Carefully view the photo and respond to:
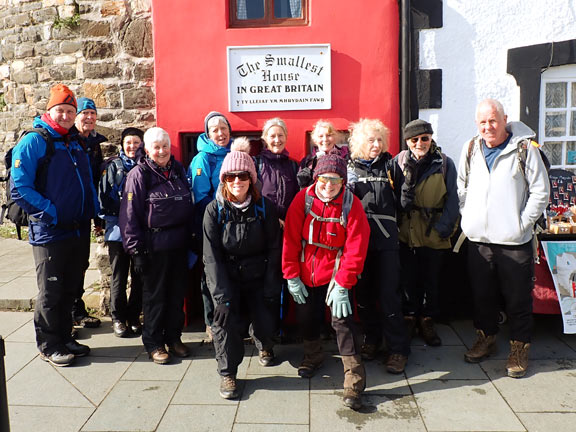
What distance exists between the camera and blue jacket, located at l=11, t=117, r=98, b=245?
11.7 ft

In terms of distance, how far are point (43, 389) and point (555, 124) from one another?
5.12 meters

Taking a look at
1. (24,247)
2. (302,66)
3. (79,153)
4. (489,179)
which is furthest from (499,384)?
(24,247)

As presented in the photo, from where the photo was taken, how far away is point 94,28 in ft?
16.1

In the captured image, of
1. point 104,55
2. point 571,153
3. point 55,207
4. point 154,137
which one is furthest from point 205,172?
point 571,153

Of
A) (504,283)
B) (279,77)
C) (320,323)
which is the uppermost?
(279,77)

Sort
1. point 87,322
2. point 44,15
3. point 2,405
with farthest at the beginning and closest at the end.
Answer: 1. point 44,15
2. point 87,322
3. point 2,405

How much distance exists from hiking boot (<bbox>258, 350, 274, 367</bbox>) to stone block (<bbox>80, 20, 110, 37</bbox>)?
361 centimetres

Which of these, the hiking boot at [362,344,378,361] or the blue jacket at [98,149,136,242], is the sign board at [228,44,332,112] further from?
the hiking boot at [362,344,378,361]

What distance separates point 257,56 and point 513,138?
2.39 meters

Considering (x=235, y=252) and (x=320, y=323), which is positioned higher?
(x=235, y=252)

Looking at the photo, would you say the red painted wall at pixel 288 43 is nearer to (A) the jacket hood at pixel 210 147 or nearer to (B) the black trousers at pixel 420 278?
(A) the jacket hood at pixel 210 147

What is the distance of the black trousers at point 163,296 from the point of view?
3.79 meters

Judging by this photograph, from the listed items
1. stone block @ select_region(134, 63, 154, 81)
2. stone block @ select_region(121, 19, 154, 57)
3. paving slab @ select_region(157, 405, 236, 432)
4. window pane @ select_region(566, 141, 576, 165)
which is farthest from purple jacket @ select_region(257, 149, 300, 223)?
window pane @ select_region(566, 141, 576, 165)

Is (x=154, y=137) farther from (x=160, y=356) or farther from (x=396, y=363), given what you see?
(x=396, y=363)
